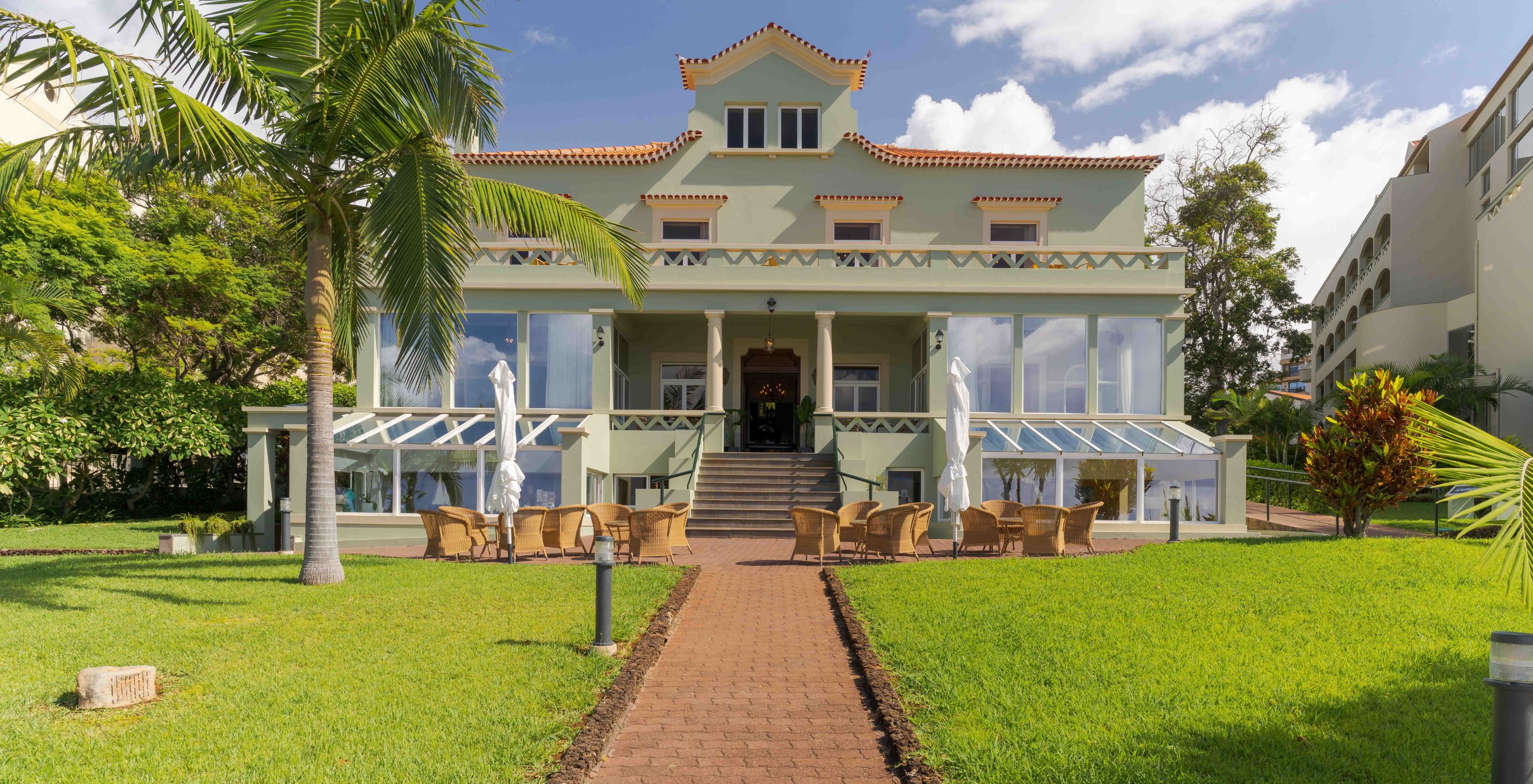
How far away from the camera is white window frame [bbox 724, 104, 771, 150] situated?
22531 millimetres

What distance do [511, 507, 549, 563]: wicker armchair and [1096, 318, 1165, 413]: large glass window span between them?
13007 millimetres

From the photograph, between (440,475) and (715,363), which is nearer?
(440,475)

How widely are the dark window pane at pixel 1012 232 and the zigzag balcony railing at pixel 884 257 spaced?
9.04 ft

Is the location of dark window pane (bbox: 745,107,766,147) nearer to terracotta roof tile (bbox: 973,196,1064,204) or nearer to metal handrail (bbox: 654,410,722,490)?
terracotta roof tile (bbox: 973,196,1064,204)

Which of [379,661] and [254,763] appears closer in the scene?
[254,763]

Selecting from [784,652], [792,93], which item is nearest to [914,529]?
[784,652]

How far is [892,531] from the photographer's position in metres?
12.6

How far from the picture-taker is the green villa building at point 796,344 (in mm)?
16766

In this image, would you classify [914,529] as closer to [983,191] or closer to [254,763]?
[254,763]

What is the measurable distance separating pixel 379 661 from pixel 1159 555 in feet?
33.5

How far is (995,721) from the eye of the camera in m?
5.23

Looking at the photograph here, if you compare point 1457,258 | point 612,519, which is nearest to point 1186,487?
point 612,519

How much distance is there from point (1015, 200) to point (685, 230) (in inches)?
352

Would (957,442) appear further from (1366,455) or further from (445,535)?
(445,535)
